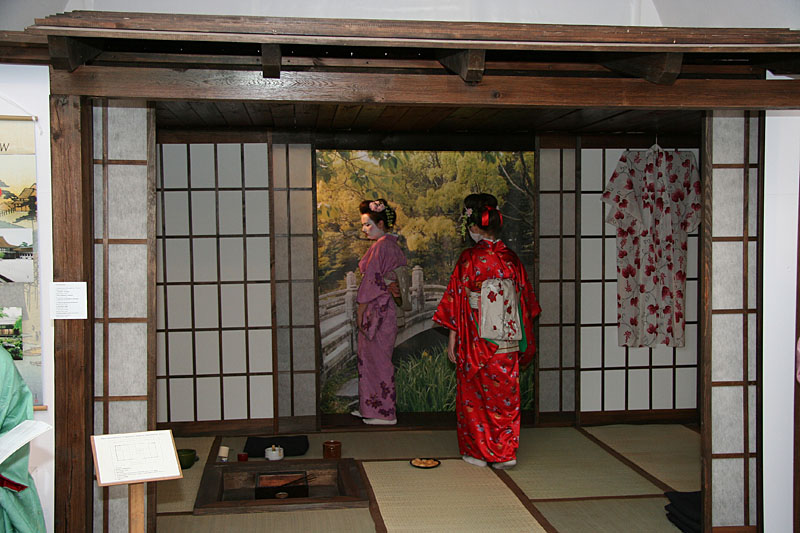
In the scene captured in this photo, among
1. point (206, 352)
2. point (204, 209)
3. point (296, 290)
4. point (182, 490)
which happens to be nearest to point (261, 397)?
point (206, 352)

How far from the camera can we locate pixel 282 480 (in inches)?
176

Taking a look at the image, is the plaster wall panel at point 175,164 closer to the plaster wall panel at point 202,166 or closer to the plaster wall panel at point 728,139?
the plaster wall panel at point 202,166

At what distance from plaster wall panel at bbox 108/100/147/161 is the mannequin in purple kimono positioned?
8.37 ft

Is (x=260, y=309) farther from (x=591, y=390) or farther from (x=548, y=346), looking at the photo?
(x=591, y=390)

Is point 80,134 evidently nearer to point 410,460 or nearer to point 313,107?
point 313,107

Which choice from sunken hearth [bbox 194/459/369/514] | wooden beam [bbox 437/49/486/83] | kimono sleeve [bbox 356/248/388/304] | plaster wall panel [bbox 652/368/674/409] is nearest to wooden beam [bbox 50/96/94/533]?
sunken hearth [bbox 194/459/369/514]

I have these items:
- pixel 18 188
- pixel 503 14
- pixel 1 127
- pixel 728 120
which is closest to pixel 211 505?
pixel 18 188

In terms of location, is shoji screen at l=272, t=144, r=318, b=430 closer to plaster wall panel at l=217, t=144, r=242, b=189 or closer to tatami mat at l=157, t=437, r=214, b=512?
plaster wall panel at l=217, t=144, r=242, b=189

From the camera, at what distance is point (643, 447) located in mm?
5090

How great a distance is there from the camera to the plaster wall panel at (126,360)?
319 centimetres

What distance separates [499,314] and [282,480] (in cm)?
170

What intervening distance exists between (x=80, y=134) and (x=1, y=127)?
1.22 feet

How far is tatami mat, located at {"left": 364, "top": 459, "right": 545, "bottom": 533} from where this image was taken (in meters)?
3.69

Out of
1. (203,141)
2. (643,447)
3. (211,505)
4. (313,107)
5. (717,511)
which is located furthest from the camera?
(203,141)
